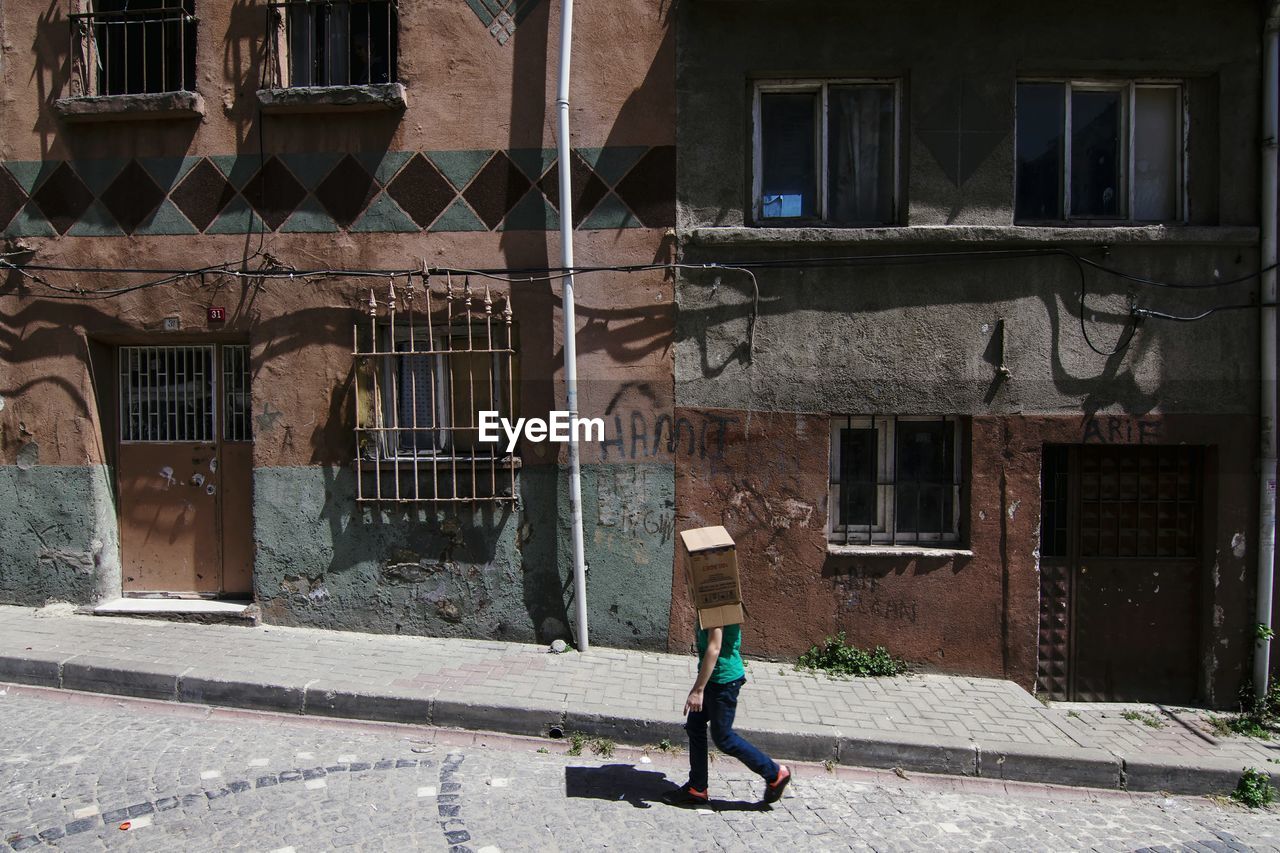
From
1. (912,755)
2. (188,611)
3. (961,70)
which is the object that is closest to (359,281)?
(188,611)

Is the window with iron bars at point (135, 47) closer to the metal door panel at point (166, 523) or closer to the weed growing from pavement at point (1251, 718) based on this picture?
the metal door panel at point (166, 523)

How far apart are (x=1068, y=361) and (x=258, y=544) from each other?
7.10 meters

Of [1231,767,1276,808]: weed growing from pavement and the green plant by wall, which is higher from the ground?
the green plant by wall

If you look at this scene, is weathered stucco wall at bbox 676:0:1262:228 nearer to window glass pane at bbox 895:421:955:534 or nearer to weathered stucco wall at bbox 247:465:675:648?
window glass pane at bbox 895:421:955:534

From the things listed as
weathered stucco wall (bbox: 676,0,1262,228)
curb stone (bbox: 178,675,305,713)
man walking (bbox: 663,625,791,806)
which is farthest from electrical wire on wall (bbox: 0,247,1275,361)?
curb stone (bbox: 178,675,305,713)

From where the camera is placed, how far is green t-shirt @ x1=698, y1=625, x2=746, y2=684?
419cm

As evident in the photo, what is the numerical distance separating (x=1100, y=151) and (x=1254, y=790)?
16.5 ft

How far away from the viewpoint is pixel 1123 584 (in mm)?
6508

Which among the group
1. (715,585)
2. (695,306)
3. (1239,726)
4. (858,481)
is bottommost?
(1239,726)

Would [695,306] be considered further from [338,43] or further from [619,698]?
[338,43]

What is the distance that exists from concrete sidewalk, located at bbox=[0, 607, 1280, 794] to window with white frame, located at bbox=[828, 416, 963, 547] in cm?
121

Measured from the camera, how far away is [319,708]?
17.7 feet

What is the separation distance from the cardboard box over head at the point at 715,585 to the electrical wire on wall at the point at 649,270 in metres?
2.70

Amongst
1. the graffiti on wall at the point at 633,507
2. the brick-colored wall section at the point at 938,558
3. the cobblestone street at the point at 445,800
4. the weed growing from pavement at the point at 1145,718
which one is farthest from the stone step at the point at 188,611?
the weed growing from pavement at the point at 1145,718
